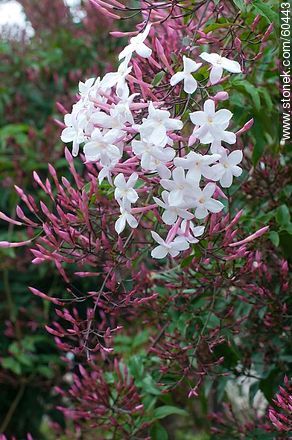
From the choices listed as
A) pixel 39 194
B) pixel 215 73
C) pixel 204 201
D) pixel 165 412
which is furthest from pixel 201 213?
pixel 39 194

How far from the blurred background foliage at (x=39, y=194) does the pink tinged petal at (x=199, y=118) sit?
0.34 metres

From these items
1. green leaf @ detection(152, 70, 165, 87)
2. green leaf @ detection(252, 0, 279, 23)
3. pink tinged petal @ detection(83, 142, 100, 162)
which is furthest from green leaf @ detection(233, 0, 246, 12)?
pink tinged petal @ detection(83, 142, 100, 162)

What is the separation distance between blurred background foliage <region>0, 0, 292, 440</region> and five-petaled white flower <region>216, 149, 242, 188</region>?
1.16 ft

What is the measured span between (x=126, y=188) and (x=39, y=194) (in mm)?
1669

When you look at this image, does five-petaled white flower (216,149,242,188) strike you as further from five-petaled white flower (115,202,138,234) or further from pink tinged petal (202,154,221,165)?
five-petaled white flower (115,202,138,234)

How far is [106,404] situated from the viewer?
5.12 ft

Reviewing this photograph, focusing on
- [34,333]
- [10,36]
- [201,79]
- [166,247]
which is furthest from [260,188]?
[10,36]

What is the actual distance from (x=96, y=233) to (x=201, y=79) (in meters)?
0.34

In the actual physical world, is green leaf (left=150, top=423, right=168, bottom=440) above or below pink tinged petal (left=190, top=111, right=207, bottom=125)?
below

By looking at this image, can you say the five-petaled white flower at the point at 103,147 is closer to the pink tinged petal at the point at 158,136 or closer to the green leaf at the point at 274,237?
the pink tinged petal at the point at 158,136

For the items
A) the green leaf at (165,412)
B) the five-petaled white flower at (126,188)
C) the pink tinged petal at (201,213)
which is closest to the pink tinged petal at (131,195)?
the five-petaled white flower at (126,188)

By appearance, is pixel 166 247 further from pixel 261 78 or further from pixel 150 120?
pixel 261 78

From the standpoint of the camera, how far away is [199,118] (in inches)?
40.7

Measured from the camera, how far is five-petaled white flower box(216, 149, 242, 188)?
1056 millimetres
